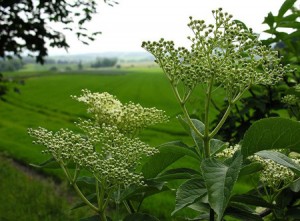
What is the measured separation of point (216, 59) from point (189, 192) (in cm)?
52

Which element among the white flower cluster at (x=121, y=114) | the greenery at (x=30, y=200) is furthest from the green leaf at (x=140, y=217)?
the greenery at (x=30, y=200)

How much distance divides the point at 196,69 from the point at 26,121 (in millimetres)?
26935

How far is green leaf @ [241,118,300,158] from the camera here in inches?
60.2

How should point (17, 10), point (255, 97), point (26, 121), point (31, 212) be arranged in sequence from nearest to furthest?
point (255, 97) < point (31, 212) < point (17, 10) < point (26, 121)

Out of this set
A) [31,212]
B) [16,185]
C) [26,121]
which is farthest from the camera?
[26,121]

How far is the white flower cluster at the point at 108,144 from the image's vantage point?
1.71 meters

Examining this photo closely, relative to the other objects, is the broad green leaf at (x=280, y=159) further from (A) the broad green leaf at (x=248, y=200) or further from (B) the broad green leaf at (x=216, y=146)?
(A) the broad green leaf at (x=248, y=200)

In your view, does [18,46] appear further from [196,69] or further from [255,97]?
[196,69]

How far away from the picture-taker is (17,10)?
32.6 ft

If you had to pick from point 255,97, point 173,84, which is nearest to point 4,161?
point 255,97

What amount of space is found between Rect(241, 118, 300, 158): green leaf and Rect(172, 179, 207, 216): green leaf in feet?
0.71

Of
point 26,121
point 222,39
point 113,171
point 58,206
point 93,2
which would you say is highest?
point 93,2

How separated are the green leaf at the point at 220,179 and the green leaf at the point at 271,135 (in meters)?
0.09

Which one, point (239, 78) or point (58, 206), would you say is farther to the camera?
point (58, 206)
